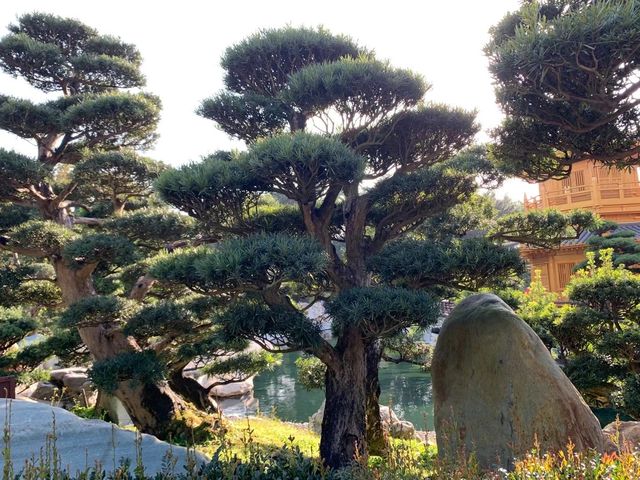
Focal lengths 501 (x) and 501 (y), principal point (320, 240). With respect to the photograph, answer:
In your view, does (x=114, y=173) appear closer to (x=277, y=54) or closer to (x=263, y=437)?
(x=277, y=54)

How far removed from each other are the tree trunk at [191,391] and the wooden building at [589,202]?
9863 millimetres

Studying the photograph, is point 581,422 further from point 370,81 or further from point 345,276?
point 370,81

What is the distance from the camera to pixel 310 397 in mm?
15422

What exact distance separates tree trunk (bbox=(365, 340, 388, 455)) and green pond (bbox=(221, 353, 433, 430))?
4972 mm

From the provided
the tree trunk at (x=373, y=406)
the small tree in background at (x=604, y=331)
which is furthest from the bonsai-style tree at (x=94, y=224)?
the small tree in background at (x=604, y=331)

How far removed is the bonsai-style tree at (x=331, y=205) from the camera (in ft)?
14.6

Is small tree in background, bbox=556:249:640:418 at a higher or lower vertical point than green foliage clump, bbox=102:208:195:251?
lower

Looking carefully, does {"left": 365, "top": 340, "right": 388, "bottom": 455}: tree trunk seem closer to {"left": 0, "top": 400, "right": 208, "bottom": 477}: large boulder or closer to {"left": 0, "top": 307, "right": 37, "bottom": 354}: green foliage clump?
{"left": 0, "top": 400, "right": 208, "bottom": 477}: large boulder

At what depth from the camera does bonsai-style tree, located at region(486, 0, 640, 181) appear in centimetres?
328

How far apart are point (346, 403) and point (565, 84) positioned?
3612mm

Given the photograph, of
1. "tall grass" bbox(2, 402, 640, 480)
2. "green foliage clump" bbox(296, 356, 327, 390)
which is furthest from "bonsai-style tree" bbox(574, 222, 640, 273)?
"tall grass" bbox(2, 402, 640, 480)

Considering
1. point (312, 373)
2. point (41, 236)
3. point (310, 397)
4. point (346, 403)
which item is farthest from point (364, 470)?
point (310, 397)

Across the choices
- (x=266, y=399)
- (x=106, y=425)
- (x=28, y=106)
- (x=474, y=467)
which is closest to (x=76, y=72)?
(x=28, y=106)

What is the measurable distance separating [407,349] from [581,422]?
3211 mm
